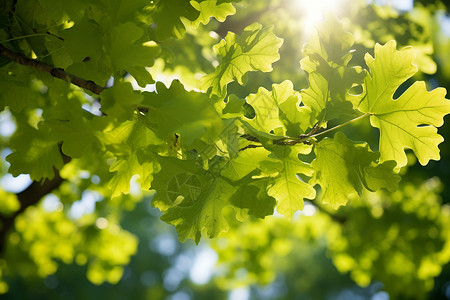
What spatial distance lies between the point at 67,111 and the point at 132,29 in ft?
0.97

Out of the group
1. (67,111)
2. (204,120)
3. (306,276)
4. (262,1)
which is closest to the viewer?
(204,120)

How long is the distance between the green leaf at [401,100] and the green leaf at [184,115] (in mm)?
451

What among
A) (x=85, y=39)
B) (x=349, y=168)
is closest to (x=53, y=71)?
(x=85, y=39)

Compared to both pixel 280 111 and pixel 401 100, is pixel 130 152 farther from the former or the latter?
pixel 401 100

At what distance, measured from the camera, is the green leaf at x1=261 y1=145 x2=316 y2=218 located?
3.59ft

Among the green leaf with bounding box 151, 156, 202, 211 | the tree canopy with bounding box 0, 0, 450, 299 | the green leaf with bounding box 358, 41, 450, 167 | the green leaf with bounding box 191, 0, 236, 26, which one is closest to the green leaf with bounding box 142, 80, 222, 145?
the tree canopy with bounding box 0, 0, 450, 299

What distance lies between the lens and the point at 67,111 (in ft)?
3.47

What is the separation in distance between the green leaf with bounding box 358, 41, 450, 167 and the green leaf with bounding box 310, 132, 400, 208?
0.11 m

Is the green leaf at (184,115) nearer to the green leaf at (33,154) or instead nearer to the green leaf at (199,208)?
the green leaf at (199,208)

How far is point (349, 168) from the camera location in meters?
1.11

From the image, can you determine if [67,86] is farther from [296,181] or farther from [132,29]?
[296,181]

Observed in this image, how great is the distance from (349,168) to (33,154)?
41.2 inches

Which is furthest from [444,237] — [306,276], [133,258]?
[133,258]

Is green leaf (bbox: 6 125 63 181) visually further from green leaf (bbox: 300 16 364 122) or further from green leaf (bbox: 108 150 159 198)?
green leaf (bbox: 300 16 364 122)
